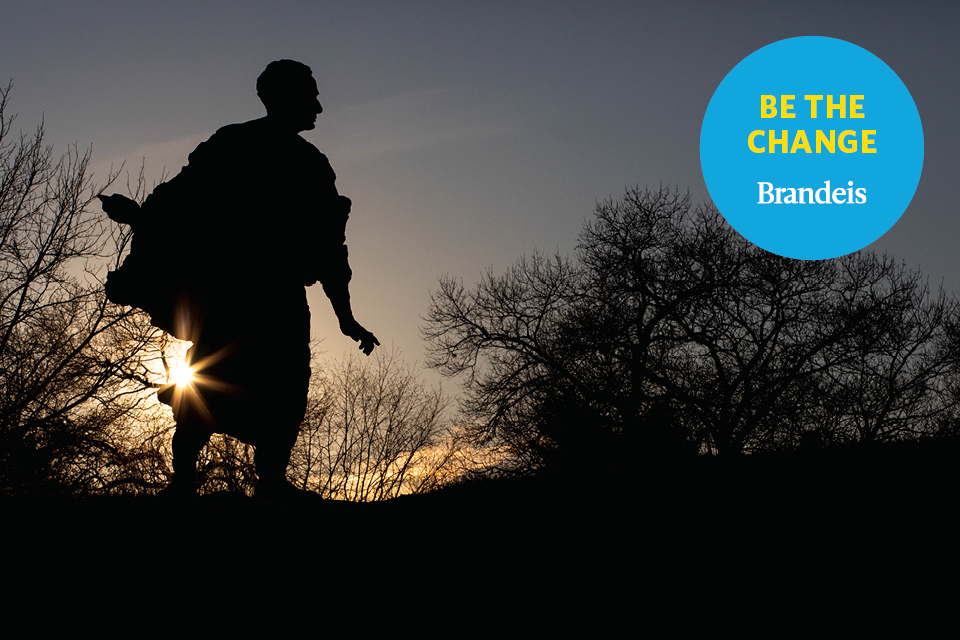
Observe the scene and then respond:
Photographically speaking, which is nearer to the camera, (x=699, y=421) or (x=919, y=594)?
(x=919, y=594)

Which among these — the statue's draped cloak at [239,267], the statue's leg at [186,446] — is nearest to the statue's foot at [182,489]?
the statue's leg at [186,446]

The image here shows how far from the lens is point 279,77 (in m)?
4.20

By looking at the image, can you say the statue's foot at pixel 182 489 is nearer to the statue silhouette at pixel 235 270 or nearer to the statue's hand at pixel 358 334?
the statue silhouette at pixel 235 270

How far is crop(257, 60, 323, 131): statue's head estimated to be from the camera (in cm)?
421

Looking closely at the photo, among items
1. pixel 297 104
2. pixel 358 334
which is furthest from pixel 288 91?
pixel 358 334

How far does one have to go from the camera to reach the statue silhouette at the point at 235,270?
410 centimetres

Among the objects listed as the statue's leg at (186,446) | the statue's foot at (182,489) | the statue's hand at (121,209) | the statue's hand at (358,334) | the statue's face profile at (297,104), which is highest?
the statue's face profile at (297,104)

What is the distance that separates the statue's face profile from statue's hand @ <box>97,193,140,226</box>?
0.90m

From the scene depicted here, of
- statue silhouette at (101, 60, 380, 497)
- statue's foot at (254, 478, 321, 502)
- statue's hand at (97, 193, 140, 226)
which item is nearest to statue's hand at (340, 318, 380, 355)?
statue silhouette at (101, 60, 380, 497)

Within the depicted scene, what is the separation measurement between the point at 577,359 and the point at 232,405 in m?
20.3

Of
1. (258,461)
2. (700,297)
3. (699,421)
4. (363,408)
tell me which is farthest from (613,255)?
(258,461)

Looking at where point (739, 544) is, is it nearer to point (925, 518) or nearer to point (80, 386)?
point (925, 518)

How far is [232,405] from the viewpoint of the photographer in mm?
4098

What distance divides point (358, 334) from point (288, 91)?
4.70ft
